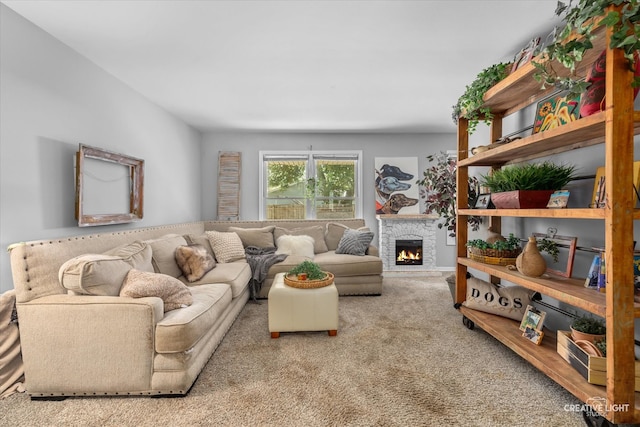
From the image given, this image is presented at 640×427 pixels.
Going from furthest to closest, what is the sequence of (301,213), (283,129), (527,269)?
(301,213)
(283,129)
(527,269)

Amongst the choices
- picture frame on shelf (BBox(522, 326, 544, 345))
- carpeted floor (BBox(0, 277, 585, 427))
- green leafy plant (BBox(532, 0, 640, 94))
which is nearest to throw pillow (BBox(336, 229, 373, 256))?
carpeted floor (BBox(0, 277, 585, 427))

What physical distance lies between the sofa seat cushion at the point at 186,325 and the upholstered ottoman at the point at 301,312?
49cm

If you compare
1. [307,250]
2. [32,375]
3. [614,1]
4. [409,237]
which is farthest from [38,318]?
[409,237]

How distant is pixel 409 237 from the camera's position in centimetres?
531

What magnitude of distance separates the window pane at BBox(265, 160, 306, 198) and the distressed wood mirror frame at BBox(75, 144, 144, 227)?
2.33 m

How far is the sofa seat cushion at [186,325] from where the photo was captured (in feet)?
5.91

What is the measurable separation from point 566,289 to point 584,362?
0.37m

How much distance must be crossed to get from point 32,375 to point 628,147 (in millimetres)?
3268

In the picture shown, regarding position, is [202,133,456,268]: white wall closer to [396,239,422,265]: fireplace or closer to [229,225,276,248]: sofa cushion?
[396,239,422,265]: fireplace

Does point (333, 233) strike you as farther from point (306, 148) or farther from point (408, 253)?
point (306, 148)

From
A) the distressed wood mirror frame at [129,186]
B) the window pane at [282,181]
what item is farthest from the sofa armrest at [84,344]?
the window pane at [282,181]

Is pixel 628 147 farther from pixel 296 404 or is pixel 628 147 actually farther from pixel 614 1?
pixel 296 404

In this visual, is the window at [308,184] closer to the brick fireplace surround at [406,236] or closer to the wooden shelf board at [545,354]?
the brick fireplace surround at [406,236]

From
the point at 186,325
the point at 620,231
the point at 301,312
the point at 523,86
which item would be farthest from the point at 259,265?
the point at 620,231
